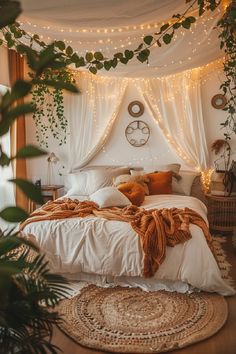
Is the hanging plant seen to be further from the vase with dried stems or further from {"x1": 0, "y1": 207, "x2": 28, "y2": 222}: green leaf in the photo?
{"x1": 0, "y1": 207, "x2": 28, "y2": 222}: green leaf

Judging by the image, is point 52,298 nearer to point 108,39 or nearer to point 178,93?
point 108,39

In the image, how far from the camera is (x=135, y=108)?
16.1 ft

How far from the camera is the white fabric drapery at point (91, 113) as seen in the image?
4.89 metres

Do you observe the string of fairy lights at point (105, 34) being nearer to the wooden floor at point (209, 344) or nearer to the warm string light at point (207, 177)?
the wooden floor at point (209, 344)

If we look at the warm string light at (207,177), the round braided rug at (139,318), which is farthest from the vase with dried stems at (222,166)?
the round braided rug at (139,318)

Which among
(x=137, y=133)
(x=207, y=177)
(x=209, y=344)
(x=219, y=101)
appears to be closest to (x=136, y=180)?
(x=137, y=133)

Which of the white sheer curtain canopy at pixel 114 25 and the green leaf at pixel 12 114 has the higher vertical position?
the white sheer curtain canopy at pixel 114 25

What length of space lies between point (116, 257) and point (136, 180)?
5.03 ft

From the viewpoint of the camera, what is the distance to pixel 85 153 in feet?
16.5

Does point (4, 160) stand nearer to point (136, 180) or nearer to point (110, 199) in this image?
point (110, 199)

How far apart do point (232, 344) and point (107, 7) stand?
2.27 meters

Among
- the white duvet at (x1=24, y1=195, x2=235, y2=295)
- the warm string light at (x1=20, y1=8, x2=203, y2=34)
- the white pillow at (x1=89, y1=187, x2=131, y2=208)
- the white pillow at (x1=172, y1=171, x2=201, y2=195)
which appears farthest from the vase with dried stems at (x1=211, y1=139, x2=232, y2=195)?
the warm string light at (x1=20, y1=8, x2=203, y2=34)

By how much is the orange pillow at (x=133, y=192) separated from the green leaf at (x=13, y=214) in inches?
118

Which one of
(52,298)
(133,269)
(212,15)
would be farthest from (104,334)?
(212,15)
